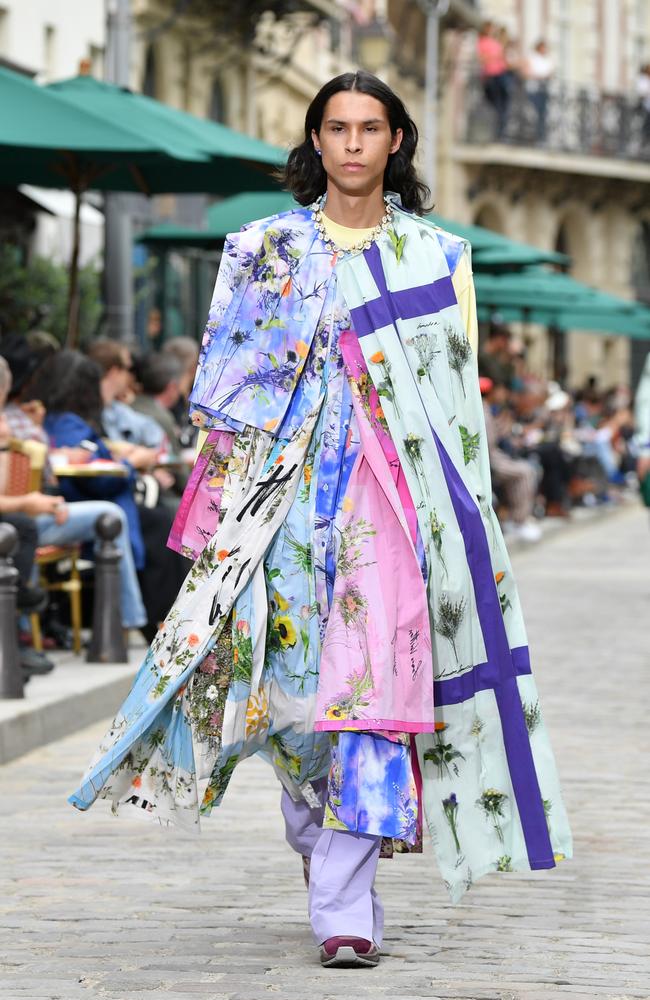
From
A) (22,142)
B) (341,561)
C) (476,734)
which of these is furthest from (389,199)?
(22,142)

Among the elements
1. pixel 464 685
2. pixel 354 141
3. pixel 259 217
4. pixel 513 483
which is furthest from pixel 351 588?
pixel 513 483

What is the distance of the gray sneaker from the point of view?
18.0 ft

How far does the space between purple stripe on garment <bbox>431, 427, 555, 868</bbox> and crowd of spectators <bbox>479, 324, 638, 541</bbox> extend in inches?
592

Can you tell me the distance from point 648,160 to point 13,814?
49.8 metres

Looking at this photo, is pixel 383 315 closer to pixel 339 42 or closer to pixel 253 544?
pixel 253 544

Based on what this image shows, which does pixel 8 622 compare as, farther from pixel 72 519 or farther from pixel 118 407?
pixel 118 407

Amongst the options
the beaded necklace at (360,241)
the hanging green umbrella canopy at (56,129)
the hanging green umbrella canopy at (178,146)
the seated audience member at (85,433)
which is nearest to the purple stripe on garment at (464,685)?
the beaded necklace at (360,241)

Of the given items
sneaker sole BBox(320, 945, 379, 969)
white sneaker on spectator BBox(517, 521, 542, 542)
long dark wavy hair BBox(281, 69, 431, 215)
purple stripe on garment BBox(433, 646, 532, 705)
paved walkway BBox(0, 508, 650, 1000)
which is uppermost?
long dark wavy hair BBox(281, 69, 431, 215)

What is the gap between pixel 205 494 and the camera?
226 inches

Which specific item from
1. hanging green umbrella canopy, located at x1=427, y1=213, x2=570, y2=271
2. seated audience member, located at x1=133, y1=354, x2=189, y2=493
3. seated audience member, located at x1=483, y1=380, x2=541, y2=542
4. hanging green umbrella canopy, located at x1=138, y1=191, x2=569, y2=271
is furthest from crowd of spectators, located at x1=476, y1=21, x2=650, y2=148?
seated audience member, located at x1=133, y1=354, x2=189, y2=493

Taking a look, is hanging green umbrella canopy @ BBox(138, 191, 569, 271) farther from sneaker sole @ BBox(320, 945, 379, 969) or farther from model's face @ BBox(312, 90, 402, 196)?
sneaker sole @ BBox(320, 945, 379, 969)

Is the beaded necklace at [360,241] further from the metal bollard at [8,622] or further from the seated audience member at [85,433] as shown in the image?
the seated audience member at [85,433]

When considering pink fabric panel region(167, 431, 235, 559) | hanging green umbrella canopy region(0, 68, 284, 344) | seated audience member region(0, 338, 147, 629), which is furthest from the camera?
hanging green umbrella canopy region(0, 68, 284, 344)

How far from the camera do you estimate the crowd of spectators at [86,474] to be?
10.4 metres
